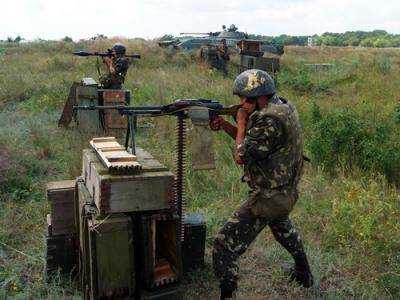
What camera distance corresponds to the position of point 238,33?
23.1 meters

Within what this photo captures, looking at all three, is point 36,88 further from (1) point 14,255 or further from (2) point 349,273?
(2) point 349,273

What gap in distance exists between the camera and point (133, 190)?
3545 millimetres

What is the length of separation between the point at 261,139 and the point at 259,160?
0.68 feet

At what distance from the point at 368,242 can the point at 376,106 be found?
6.37m

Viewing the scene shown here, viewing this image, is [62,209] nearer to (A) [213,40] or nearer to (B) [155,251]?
(B) [155,251]

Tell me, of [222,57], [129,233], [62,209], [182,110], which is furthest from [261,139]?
[222,57]

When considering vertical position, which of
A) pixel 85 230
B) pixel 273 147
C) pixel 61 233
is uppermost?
pixel 273 147

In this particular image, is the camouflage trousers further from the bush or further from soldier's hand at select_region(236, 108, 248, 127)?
the bush

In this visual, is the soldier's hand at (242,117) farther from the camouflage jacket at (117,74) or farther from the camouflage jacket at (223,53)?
the camouflage jacket at (223,53)

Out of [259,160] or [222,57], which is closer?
[259,160]

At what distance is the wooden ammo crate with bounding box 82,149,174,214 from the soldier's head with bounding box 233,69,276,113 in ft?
2.71

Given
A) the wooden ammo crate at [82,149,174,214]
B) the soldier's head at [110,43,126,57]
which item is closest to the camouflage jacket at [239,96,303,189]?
the wooden ammo crate at [82,149,174,214]

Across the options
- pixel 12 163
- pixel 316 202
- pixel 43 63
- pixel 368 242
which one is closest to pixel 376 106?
pixel 316 202

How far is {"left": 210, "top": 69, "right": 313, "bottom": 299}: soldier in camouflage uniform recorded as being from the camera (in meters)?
3.76
